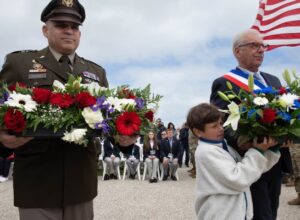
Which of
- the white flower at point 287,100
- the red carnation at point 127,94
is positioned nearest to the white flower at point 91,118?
the red carnation at point 127,94

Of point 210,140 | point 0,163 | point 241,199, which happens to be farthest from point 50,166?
point 0,163

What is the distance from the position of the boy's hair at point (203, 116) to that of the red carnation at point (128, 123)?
2.27 feet

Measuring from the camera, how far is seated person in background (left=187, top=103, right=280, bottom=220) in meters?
2.55

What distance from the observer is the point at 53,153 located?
2295mm

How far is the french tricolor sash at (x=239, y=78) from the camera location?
3.01 meters

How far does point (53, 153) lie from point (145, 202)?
5.99 meters

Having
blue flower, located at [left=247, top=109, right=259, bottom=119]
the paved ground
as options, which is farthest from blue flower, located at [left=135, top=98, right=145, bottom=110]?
the paved ground

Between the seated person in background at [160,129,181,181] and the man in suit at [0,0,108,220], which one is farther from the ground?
the man in suit at [0,0,108,220]

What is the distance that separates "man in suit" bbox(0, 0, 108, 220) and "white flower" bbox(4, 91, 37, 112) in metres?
0.16

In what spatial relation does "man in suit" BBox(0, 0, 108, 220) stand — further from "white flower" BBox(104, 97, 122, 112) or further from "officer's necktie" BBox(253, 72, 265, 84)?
"officer's necktie" BBox(253, 72, 265, 84)

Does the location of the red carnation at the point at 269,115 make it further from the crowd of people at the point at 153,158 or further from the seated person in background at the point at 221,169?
the crowd of people at the point at 153,158

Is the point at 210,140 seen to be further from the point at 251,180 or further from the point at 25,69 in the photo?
the point at 25,69

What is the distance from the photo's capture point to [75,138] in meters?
1.99

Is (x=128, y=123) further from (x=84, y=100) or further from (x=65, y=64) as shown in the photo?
(x=65, y=64)
